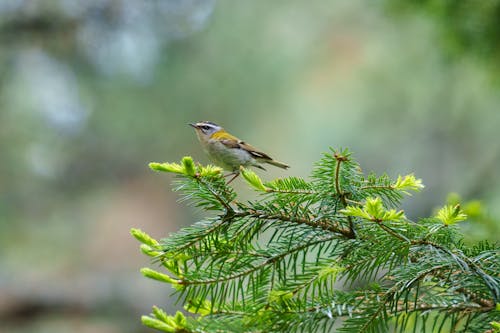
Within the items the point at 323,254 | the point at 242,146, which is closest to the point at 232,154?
the point at 242,146

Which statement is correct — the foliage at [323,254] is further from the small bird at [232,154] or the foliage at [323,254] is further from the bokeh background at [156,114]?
the bokeh background at [156,114]

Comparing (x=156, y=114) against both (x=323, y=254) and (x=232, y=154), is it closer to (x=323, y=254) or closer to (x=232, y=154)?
(x=232, y=154)

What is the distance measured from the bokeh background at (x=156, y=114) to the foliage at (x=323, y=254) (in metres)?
4.06

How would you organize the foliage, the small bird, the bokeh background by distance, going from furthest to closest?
the bokeh background → the small bird → the foliage

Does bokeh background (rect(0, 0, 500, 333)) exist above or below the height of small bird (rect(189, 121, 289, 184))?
above

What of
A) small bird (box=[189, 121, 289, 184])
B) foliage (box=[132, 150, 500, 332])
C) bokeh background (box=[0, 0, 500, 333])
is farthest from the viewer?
bokeh background (box=[0, 0, 500, 333])

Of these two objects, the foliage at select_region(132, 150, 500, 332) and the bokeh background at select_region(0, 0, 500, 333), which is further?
the bokeh background at select_region(0, 0, 500, 333)

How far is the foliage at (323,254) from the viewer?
44.2 inches

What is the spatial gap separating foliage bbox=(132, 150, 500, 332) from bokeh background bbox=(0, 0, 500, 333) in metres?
4.06

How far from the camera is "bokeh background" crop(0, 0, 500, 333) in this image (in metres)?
5.47

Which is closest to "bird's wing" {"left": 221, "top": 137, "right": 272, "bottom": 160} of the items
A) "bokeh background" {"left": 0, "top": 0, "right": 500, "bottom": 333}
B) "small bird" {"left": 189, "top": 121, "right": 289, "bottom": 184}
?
"small bird" {"left": 189, "top": 121, "right": 289, "bottom": 184}

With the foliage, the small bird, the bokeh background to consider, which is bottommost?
the foliage

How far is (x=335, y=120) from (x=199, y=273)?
629cm

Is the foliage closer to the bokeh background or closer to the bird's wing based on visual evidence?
the bird's wing
